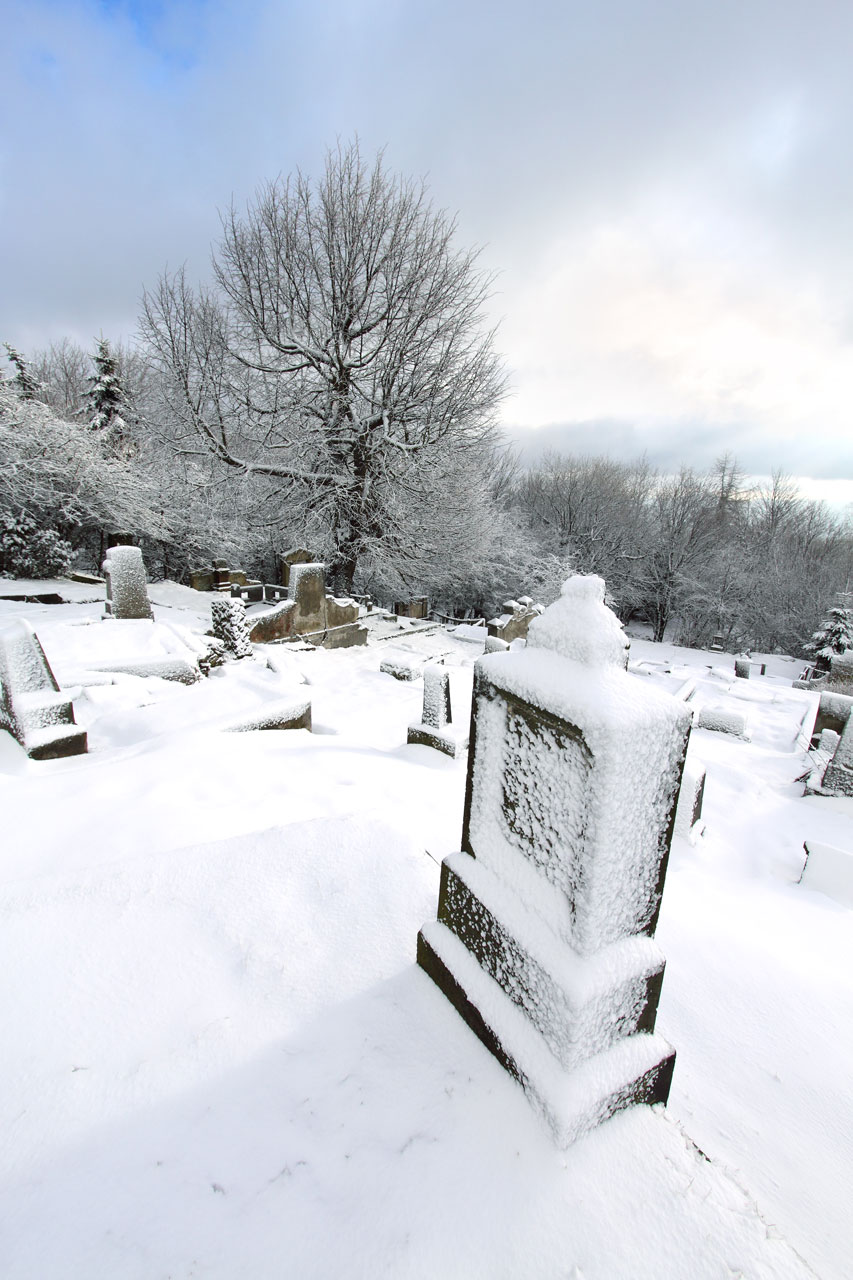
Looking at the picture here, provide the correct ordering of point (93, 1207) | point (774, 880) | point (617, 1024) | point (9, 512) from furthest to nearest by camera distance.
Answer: point (9, 512), point (774, 880), point (617, 1024), point (93, 1207)

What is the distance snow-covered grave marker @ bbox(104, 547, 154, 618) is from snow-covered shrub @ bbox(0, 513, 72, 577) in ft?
31.8

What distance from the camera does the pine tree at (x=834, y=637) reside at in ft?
56.8

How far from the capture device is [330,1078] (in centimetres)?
149

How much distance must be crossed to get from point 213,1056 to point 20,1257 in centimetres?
51

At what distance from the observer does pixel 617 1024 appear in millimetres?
1470

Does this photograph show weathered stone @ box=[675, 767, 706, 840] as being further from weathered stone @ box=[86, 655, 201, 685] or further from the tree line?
the tree line

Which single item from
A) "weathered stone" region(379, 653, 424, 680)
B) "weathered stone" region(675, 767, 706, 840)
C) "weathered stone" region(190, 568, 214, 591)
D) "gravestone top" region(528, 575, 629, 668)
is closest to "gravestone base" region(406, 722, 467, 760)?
"weathered stone" region(675, 767, 706, 840)

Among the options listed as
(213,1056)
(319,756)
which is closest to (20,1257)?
(213,1056)

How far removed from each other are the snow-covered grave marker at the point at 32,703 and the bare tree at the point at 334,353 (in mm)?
8605

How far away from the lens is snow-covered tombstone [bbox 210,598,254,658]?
24.0ft

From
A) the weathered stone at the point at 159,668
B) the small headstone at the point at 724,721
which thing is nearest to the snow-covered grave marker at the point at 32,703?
the weathered stone at the point at 159,668

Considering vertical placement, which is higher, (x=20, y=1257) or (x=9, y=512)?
(x=9, y=512)

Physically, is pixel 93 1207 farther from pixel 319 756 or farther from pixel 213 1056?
pixel 319 756

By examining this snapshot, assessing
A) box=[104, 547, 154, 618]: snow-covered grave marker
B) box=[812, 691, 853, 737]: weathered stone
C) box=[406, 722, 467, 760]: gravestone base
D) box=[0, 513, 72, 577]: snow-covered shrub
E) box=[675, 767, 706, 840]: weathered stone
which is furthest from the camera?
box=[0, 513, 72, 577]: snow-covered shrub
